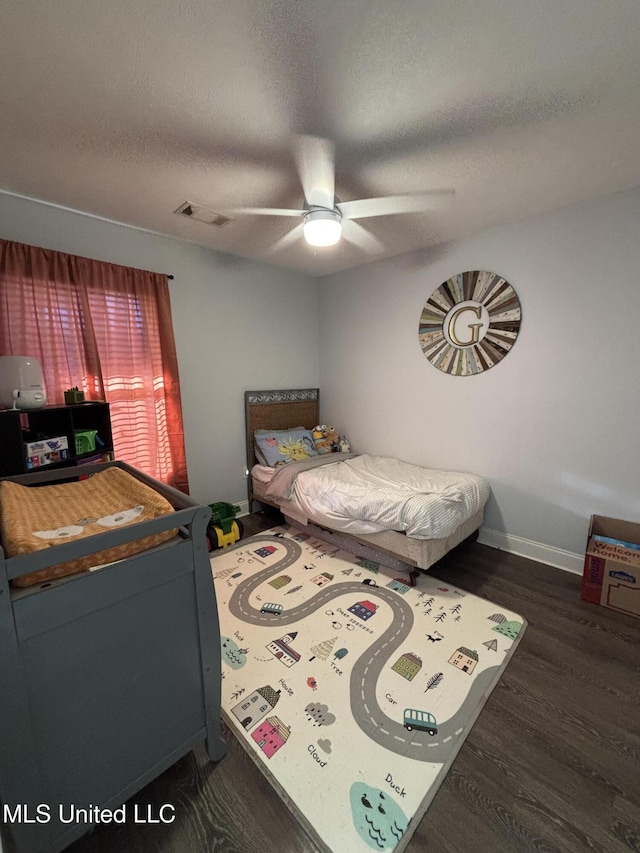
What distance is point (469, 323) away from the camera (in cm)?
285

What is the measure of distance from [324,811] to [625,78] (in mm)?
2896

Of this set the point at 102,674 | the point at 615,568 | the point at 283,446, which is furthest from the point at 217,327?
the point at 615,568

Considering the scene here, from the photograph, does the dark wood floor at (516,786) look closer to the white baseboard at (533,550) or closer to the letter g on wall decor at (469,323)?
the white baseboard at (533,550)

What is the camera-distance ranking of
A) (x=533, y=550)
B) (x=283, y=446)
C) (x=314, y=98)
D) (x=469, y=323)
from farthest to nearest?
1. (x=283, y=446)
2. (x=469, y=323)
3. (x=533, y=550)
4. (x=314, y=98)

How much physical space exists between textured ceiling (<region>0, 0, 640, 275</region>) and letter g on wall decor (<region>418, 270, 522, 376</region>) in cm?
66

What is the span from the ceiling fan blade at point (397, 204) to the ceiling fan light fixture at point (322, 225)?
113mm

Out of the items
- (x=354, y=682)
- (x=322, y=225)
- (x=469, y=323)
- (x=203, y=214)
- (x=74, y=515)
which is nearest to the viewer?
(x=74, y=515)

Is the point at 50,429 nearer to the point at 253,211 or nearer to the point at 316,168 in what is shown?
the point at 253,211

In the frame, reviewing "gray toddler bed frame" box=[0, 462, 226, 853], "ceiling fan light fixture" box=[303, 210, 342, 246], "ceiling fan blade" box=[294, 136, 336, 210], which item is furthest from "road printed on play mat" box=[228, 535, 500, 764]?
"ceiling fan blade" box=[294, 136, 336, 210]

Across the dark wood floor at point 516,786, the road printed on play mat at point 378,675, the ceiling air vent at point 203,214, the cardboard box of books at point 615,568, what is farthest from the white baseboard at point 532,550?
the ceiling air vent at point 203,214

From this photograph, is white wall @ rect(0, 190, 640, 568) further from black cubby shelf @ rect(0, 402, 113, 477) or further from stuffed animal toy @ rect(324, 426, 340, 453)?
black cubby shelf @ rect(0, 402, 113, 477)

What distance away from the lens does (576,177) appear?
1970mm

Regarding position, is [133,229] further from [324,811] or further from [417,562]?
[324,811]

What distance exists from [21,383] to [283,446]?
2089 mm
